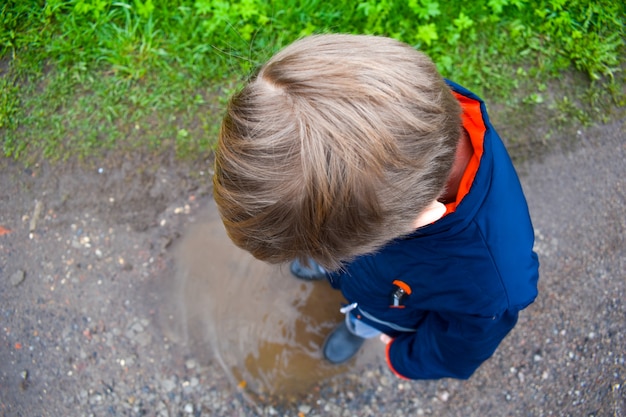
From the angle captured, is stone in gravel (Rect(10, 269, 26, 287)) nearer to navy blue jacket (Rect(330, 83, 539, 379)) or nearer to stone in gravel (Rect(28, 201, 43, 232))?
stone in gravel (Rect(28, 201, 43, 232))

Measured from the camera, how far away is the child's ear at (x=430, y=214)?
3.99 ft

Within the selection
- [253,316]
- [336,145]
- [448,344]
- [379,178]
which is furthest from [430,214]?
[253,316]

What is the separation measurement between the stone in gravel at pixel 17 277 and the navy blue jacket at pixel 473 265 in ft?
5.65

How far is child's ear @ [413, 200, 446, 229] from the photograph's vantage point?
47.9 inches

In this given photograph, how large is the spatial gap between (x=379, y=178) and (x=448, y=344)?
2.77 ft

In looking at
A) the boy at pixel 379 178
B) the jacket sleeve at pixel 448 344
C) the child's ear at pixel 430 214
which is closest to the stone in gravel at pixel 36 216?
the boy at pixel 379 178

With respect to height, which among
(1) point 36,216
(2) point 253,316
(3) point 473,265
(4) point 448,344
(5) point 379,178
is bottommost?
(2) point 253,316

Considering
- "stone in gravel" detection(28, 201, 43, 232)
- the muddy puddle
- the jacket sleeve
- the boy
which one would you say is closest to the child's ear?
the boy

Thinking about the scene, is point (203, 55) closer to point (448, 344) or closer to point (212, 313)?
point (212, 313)

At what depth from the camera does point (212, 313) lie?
7.86ft

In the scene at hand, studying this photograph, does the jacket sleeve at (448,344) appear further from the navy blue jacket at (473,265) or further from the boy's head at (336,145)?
the boy's head at (336,145)

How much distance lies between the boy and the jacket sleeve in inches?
0.5

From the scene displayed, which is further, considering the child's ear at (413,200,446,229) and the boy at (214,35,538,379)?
the child's ear at (413,200,446,229)

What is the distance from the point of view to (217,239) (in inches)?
97.0
